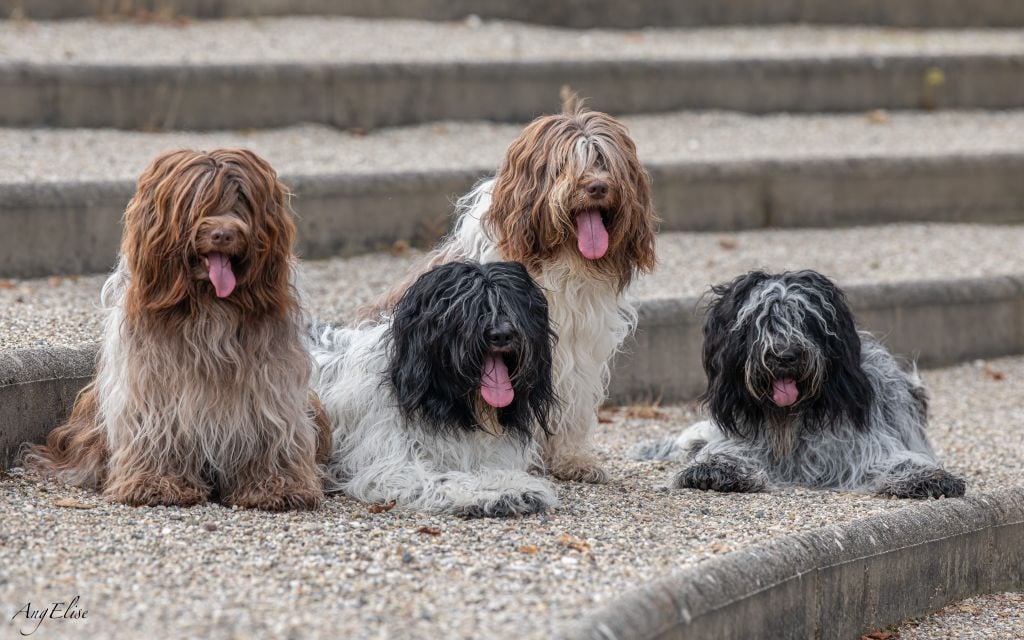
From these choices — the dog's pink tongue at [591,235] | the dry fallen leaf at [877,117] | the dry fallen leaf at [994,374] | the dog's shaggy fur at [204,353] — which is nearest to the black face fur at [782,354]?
the dog's pink tongue at [591,235]

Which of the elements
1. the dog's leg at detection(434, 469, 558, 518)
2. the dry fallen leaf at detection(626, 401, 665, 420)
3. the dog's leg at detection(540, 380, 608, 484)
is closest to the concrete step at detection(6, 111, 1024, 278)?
the dry fallen leaf at detection(626, 401, 665, 420)

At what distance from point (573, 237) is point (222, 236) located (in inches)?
61.4

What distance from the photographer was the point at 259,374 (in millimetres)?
5609

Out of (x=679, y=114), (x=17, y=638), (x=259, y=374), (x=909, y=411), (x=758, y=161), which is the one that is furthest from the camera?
(x=679, y=114)

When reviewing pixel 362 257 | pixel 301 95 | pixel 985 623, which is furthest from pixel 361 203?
pixel 985 623

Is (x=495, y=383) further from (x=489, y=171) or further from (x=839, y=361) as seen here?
(x=489, y=171)

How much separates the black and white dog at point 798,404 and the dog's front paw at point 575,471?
1.15ft

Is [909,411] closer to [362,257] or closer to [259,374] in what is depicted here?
[259,374]

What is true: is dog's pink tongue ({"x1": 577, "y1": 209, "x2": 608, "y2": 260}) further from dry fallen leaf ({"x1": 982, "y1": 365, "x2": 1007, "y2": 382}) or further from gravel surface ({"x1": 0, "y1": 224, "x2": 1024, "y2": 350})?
dry fallen leaf ({"x1": 982, "y1": 365, "x2": 1007, "y2": 382})

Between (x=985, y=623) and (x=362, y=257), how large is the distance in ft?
14.7

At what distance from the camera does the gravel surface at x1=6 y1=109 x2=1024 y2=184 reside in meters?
9.34

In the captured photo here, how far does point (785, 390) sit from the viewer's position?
645cm

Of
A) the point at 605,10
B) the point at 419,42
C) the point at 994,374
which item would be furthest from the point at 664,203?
the point at 605,10

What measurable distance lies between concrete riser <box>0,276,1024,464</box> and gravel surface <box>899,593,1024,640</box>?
67.8 inches
